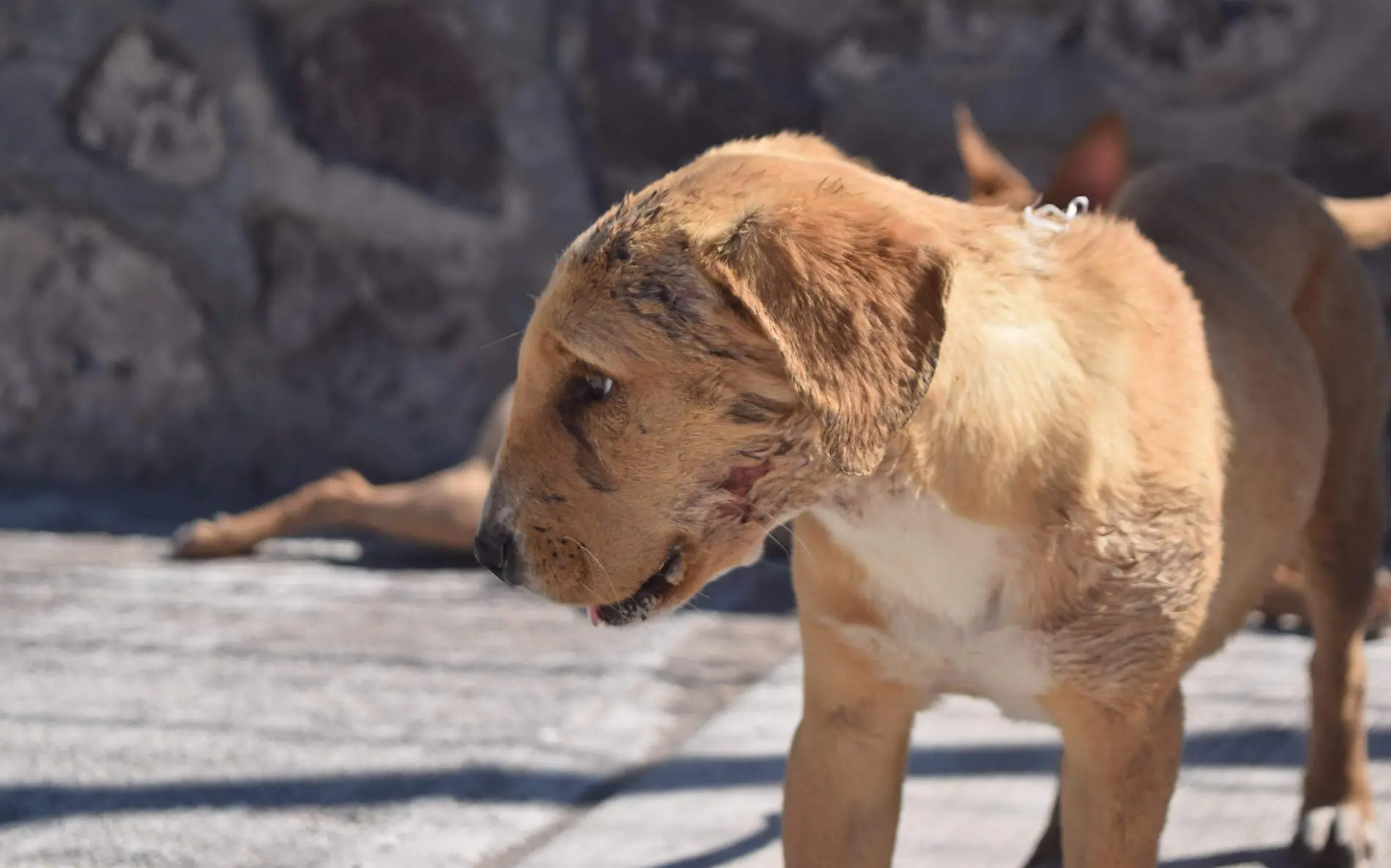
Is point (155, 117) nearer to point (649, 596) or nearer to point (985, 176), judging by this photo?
point (985, 176)

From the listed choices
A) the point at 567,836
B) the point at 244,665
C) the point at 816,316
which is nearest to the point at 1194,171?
the point at 816,316

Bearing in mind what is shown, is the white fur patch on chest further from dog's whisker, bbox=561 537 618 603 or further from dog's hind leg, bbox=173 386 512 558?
dog's hind leg, bbox=173 386 512 558

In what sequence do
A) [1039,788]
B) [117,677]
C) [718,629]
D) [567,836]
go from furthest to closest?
1. [718,629]
2. [117,677]
3. [1039,788]
4. [567,836]

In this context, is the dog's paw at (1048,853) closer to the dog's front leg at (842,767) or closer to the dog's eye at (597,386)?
the dog's front leg at (842,767)

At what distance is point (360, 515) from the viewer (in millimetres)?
4160

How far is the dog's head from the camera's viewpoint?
1.59m

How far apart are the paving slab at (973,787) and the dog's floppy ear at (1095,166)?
1063 millimetres

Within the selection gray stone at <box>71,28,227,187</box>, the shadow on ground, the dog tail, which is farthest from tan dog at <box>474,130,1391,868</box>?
gray stone at <box>71,28,227,187</box>

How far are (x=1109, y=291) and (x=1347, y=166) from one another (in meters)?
2.44

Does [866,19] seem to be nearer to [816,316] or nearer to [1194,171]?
[1194,171]

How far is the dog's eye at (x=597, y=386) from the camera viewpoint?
5.64 ft

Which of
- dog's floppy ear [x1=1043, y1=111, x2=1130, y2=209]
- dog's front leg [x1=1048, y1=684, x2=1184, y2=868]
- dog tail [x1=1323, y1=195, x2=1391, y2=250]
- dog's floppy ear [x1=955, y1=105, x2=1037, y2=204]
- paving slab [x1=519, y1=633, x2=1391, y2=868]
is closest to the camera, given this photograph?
dog's front leg [x1=1048, y1=684, x2=1184, y2=868]

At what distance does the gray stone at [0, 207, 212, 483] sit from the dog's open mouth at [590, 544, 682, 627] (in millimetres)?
3291

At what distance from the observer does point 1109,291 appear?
1956mm
